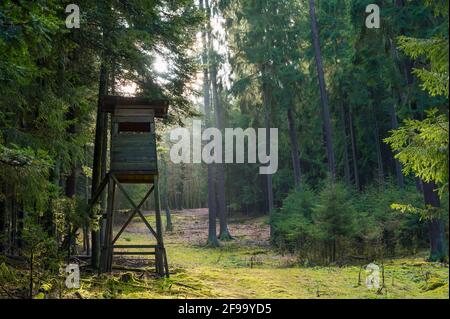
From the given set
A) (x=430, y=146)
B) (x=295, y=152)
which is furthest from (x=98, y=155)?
(x=295, y=152)

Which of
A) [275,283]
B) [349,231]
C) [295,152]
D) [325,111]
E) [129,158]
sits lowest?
[275,283]

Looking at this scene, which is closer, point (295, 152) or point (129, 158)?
point (129, 158)

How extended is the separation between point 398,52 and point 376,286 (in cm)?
1065

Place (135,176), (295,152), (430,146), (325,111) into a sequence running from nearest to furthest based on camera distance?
(430,146), (135,176), (325,111), (295,152)

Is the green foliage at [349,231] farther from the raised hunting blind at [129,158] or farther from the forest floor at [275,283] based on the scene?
the raised hunting blind at [129,158]

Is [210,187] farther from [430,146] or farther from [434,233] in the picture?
[430,146]

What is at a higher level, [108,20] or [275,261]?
[108,20]

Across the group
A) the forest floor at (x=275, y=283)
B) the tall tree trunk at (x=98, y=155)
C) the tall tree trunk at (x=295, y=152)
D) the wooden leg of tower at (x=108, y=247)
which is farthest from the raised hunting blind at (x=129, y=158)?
the tall tree trunk at (x=295, y=152)

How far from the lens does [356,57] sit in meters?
17.6

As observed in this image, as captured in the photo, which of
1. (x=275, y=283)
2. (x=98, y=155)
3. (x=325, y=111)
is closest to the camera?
(x=275, y=283)

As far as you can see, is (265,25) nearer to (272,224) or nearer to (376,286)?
(272,224)

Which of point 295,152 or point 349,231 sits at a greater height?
point 295,152

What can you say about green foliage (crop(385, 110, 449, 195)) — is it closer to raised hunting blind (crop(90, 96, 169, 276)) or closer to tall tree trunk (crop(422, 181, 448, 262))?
raised hunting blind (crop(90, 96, 169, 276))
